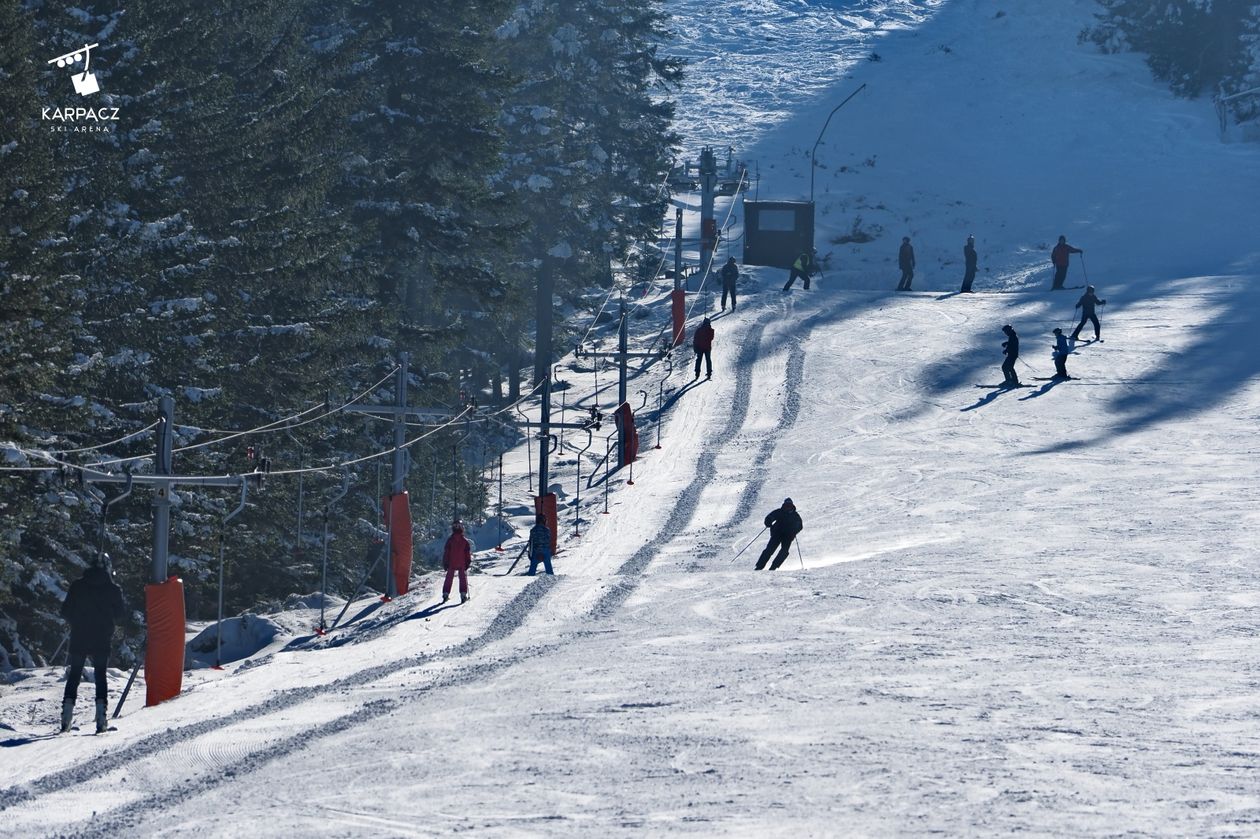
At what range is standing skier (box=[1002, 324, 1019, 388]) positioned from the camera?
37969mm

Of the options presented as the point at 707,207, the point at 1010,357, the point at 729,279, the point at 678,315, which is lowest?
the point at 1010,357

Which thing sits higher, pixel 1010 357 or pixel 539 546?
pixel 1010 357

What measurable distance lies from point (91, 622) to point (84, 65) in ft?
39.2

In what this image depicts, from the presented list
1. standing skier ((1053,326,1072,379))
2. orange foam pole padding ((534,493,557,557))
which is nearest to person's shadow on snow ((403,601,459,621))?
orange foam pole padding ((534,493,557,557))

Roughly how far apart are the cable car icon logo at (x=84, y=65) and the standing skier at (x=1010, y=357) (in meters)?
22.5

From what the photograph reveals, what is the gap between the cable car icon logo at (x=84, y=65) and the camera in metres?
23.3

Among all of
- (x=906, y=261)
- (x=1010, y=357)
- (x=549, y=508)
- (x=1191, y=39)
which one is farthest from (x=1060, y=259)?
(x=1191, y=39)

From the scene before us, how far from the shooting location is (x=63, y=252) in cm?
2189

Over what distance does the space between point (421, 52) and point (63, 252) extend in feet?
39.5

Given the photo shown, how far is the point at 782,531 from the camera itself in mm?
24844

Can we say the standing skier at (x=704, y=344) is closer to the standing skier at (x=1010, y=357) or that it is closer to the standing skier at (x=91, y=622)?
the standing skier at (x=1010, y=357)

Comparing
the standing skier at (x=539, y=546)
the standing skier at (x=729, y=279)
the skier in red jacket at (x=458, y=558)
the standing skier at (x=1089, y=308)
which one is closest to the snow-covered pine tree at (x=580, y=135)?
the standing skier at (x=729, y=279)

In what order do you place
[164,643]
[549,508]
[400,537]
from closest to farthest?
[164,643], [400,537], [549,508]

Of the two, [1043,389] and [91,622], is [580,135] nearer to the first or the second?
[1043,389]
